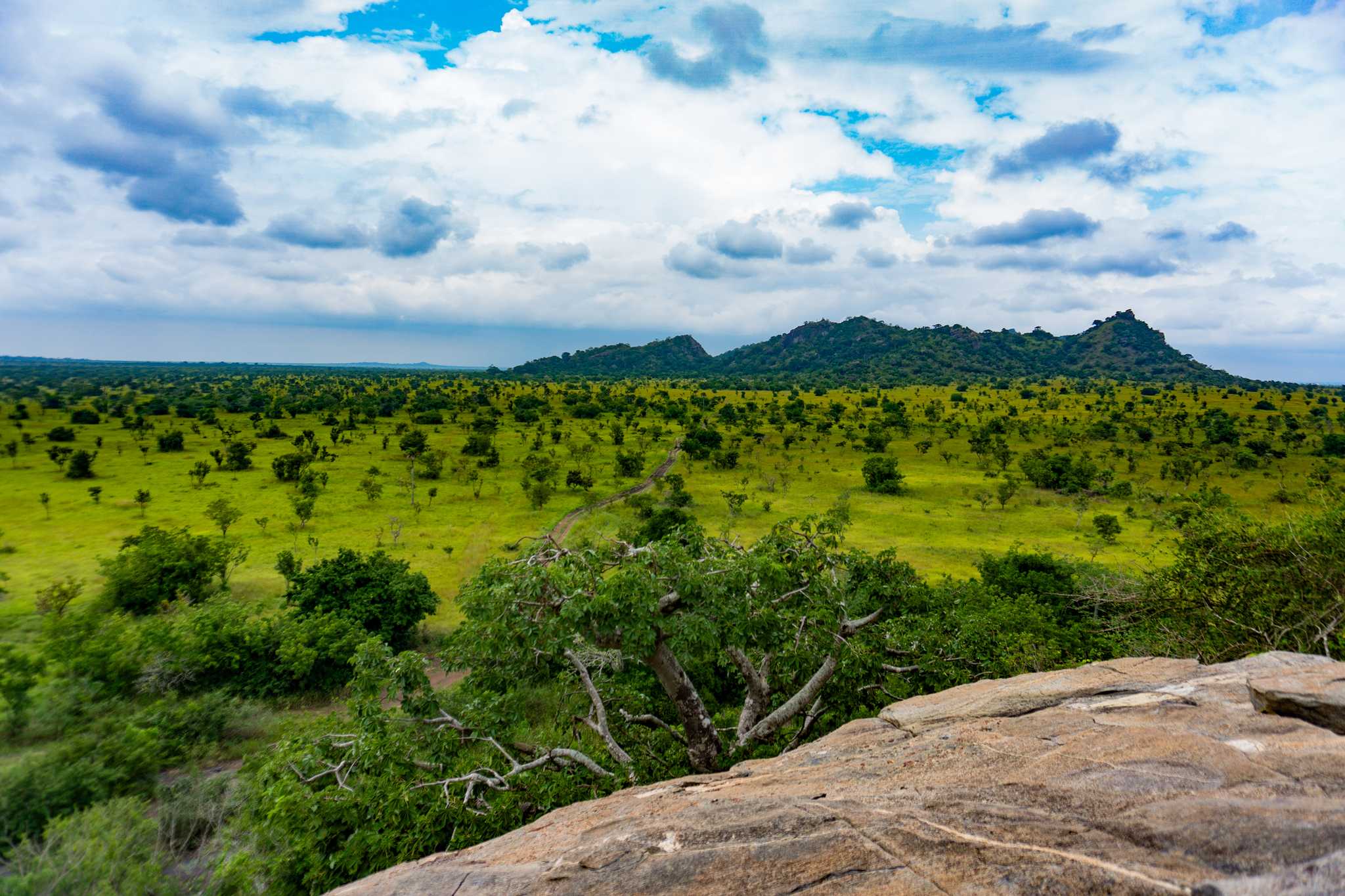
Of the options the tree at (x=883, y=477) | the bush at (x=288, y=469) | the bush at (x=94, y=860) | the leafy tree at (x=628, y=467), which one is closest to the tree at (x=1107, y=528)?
the tree at (x=883, y=477)

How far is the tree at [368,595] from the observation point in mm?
30438

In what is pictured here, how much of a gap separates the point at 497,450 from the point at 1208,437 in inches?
4319

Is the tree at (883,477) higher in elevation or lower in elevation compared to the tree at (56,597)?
higher

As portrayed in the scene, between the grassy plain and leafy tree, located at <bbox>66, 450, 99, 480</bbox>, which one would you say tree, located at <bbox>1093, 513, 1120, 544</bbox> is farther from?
leafy tree, located at <bbox>66, 450, 99, 480</bbox>

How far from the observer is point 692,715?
46.3 ft

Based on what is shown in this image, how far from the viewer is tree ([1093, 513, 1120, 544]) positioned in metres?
50.7

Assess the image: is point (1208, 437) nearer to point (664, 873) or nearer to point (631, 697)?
point (631, 697)

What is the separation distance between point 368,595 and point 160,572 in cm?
1374

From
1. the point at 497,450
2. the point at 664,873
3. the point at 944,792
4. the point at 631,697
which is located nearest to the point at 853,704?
the point at 631,697

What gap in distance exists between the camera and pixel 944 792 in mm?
6766

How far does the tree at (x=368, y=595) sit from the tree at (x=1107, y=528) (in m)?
55.0

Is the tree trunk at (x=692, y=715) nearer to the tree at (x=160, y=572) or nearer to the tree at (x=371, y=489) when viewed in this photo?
the tree at (x=160, y=572)

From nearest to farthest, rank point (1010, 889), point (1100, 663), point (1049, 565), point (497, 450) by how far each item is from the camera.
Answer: point (1010, 889) < point (1100, 663) < point (1049, 565) < point (497, 450)

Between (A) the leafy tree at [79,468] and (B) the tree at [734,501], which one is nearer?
(B) the tree at [734,501]
